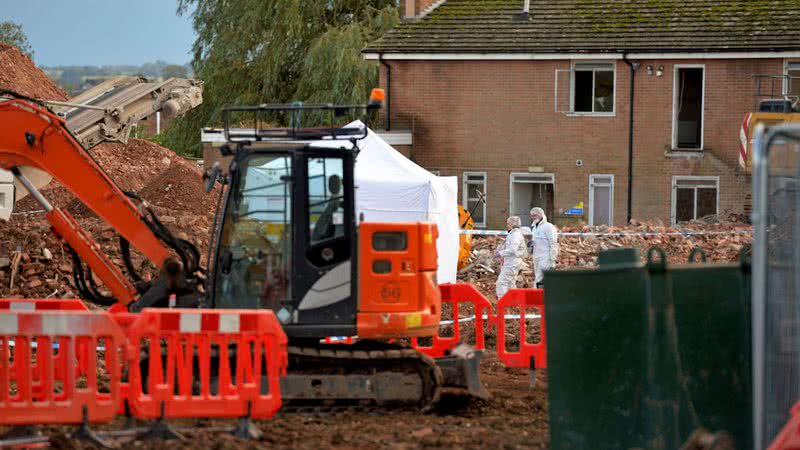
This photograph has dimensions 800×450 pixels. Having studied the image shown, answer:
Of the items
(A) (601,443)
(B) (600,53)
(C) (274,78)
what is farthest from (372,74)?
(A) (601,443)

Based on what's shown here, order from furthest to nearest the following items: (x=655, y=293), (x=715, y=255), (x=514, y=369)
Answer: (x=715, y=255) → (x=514, y=369) → (x=655, y=293)

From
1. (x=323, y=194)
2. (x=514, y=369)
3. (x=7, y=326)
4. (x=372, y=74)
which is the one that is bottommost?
(x=514, y=369)

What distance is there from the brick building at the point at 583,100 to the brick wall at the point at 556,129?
0.09 ft

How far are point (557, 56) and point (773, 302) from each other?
27336 mm

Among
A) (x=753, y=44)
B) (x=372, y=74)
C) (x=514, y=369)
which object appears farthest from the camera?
(x=372, y=74)

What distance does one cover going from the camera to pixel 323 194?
39.1 feet

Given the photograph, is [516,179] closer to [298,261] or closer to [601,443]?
[298,261]

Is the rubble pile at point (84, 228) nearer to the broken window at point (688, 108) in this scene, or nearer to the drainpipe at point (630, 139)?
the drainpipe at point (630, 139)

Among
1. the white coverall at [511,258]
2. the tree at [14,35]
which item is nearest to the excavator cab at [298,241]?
the white coverall at [511,258]

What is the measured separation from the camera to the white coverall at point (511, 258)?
2119 cm

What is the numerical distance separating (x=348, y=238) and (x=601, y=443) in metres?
4.07

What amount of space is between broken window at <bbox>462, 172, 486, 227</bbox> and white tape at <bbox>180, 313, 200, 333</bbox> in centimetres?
2558

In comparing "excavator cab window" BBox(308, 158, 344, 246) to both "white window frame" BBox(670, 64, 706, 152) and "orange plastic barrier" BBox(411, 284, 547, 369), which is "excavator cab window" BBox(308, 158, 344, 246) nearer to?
"orange plastic barrier" BBox(411, 284, 547, 369)

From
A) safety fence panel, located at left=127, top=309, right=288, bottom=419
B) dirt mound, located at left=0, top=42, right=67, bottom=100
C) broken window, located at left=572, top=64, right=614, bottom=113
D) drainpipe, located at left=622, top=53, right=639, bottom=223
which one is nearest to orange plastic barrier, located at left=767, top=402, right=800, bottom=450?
safety fence panel, located at left=127, top=309, right=288, bottom=419
